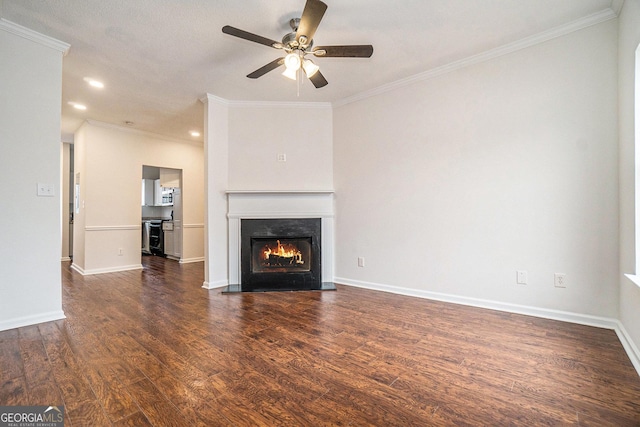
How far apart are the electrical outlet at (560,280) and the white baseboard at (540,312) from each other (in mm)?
236

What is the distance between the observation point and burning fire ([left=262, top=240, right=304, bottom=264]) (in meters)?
4.02

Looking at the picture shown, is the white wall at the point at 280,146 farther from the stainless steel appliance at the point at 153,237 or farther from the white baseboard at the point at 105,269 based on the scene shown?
the stainless steel appliance at the point at 153,237

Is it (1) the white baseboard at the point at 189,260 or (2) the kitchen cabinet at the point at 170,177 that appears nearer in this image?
(1) the white baseboard at the point at 189,260

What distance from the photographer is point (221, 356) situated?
6.45 feet

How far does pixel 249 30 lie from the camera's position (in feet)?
8.49

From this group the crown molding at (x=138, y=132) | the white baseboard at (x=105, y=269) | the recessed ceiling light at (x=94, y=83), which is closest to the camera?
the recessed ceiling light at (x=94, y=83)

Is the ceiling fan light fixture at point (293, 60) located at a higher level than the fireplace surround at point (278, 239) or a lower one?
higher

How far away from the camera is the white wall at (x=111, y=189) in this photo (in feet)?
16.1

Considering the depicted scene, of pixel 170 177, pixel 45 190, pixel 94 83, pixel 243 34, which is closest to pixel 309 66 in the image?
pixel 243 34

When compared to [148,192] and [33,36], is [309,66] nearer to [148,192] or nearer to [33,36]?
[33,36]

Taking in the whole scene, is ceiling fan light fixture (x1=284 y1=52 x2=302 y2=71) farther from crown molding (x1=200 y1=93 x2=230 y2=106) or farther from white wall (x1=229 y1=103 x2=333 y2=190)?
crown molding (x1=200 y1=93 x2=230 y2=106)

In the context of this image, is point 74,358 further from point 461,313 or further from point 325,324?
point 461,313

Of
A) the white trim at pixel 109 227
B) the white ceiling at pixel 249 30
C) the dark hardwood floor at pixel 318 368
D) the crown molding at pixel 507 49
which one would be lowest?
the dark hardwood floor at pixel 318 368

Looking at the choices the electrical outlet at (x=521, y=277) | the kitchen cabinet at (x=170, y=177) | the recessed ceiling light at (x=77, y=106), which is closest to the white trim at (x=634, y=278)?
the electrical outlet at (x=521, y=277)
